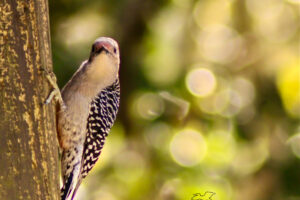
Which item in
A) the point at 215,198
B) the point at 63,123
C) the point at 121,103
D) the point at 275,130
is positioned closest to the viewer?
the point at 63,123

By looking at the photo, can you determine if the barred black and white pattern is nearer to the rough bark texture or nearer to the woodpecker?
the woodpecker

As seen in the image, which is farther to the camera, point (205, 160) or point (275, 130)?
point (275, 130)

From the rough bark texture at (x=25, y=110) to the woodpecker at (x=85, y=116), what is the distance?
952 mm

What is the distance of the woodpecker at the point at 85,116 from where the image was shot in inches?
190

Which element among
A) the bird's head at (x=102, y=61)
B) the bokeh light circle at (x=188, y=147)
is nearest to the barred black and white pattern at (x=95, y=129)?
the bird's head at (x=102, y=61)

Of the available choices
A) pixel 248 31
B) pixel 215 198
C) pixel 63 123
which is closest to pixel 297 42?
pixel 248 31

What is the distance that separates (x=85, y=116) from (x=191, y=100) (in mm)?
2931

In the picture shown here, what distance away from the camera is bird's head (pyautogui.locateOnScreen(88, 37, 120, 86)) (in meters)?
5.05

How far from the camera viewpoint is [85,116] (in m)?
4.93

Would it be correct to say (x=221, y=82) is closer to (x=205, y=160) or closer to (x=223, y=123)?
(x=223, y=123)

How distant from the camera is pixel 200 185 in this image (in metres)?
7.16

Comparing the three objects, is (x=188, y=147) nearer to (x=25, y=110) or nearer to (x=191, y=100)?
(x=191, y=100)

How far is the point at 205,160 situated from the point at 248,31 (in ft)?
5.89

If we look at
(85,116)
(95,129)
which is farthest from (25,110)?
(95,129)
